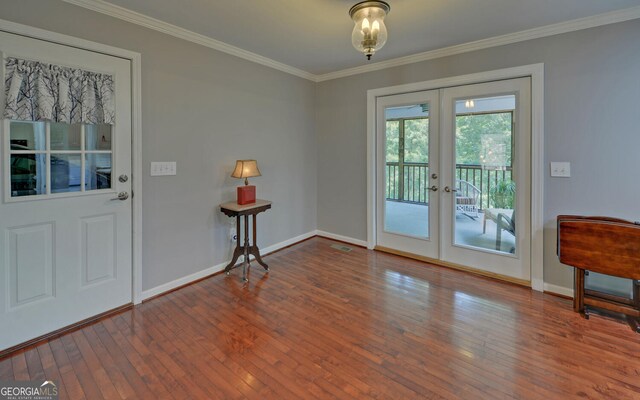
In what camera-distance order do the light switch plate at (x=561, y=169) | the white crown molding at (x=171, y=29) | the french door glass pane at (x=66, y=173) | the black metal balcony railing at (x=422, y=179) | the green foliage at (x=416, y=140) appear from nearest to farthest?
the french door glass pane at (x=66, y=173) < the white crown molding at (x=171, y=29) < the light switch plate at (x=561, y=169) < the black metal balcony railing at (x=422, y=179) < the green foliage at (x=416, y=140)

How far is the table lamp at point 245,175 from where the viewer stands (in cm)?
313

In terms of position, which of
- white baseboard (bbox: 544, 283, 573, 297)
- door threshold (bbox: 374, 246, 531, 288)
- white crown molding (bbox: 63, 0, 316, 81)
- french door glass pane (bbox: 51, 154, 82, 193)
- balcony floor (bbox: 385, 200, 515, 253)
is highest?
white crown molding (bbox: 63, 0, 316, 81)

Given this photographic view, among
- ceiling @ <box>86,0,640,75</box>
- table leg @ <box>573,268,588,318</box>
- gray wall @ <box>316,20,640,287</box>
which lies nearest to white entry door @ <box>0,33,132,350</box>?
ceiling @ <box>86,0,640,75</box>

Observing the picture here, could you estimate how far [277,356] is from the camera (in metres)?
1.93

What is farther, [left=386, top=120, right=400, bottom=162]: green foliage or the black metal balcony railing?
[left=386, top=120, right=400, bottom=162]: green foliage

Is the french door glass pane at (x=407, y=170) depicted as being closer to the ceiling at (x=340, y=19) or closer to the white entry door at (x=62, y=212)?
the ceiling at (x=340, y=19)

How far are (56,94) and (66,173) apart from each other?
55 cm

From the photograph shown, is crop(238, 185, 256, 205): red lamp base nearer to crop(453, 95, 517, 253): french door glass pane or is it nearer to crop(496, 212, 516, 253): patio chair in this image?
crop(453, 95, 517, 253): french door glass pane

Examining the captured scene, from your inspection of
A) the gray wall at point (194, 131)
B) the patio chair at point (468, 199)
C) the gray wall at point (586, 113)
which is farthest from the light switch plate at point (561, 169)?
the gray wall at point (194, 131)

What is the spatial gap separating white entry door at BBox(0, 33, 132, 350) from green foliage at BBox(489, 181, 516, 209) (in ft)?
11.3

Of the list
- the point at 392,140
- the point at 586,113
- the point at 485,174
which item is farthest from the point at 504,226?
the point at 392,140

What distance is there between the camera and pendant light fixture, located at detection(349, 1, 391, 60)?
2.14 metres

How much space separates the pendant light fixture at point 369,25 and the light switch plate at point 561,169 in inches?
75.6

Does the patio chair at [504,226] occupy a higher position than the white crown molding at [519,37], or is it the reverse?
the white crown molding at [519,37]
